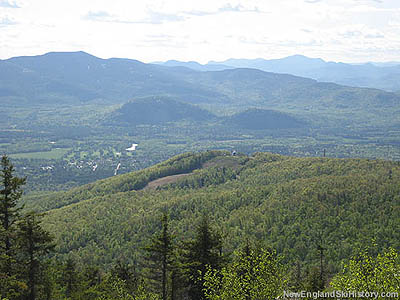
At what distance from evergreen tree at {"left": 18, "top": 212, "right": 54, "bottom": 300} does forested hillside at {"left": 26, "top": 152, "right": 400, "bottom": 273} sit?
44606 millimetres

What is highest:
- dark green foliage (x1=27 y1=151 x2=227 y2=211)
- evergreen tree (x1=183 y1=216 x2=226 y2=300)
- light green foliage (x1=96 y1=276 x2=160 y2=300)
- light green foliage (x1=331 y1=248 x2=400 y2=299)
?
light green foliage (x1=331 y1=248 x2=400 y2=299)

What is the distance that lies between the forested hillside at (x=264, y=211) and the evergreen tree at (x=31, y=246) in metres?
44.6

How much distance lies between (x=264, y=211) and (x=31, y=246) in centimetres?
8433

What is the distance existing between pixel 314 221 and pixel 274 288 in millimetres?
71688

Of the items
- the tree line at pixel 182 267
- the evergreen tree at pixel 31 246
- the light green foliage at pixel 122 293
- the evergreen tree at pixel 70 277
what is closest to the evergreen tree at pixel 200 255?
the tree line at pixel 182 267

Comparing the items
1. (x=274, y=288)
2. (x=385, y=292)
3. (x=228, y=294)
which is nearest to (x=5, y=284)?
(x=228, y=294)

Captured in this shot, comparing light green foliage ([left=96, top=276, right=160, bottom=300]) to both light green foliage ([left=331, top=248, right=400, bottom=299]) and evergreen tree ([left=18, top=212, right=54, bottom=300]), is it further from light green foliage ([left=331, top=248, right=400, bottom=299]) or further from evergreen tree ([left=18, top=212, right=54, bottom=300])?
light green foliage ([left=331, top=248, right=400, bottom=299])

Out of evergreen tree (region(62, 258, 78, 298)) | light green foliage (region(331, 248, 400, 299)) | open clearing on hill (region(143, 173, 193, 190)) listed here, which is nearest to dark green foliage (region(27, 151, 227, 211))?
open clearing on hill (region(143, 173, 193, 190))

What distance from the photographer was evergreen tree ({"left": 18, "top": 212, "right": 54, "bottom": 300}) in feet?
127

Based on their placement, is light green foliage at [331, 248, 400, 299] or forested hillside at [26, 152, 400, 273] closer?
light green foliage at [331, 248, 400, 299]

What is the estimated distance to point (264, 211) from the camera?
11575 cm

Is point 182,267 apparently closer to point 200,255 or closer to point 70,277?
point 200,255

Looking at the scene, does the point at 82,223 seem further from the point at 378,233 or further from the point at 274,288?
the point at 274,288

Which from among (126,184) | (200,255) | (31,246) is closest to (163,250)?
(200,255)
